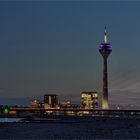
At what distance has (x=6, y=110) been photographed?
93062 mm
